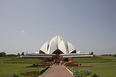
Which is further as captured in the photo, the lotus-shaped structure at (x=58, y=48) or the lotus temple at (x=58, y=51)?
the lotus-shaped structure at (x=58, y=48)

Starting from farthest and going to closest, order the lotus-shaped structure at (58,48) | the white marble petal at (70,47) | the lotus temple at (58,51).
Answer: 1. the white marble petal at (70,47)
2. the lotus-shaped structure at (58,48)
3. the lotus temple at (58,51)

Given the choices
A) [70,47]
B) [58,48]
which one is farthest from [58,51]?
[70,47]

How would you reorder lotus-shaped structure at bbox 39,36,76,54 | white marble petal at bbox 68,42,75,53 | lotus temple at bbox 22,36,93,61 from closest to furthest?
lotus temple at bbox 22,36,93,61, lotus-shaped structure at bbox 39,36,76,54, white marble petal at bbox 68,42,75,53

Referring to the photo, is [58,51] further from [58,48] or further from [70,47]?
[70,47]

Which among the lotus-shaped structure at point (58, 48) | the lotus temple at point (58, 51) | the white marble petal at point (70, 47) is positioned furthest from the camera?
the white marble petal at point (70, 47)

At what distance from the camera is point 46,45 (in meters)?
42.0

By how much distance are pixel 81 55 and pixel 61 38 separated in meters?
13.5

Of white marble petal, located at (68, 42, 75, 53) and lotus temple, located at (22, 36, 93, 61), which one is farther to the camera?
white marble petal, located at (68, 42, 75, 53)

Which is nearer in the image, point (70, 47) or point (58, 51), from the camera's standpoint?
point (70, 47)

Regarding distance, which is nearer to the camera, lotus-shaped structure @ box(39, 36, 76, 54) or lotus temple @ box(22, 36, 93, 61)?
lotus temple @ box(22, 36, 93, 61)

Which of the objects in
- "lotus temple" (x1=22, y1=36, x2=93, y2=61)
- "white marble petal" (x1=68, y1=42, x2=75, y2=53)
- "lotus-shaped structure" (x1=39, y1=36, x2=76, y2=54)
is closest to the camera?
"lotus temple" (x1=22, y1=36, x2=93, y2=61)

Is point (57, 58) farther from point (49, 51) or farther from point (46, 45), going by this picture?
point (46, 45)

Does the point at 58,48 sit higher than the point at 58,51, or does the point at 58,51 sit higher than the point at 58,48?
the point at 58,48

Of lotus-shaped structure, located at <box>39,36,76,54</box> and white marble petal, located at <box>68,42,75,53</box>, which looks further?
white marble petal, located at <box>68,42,75,53</box>
